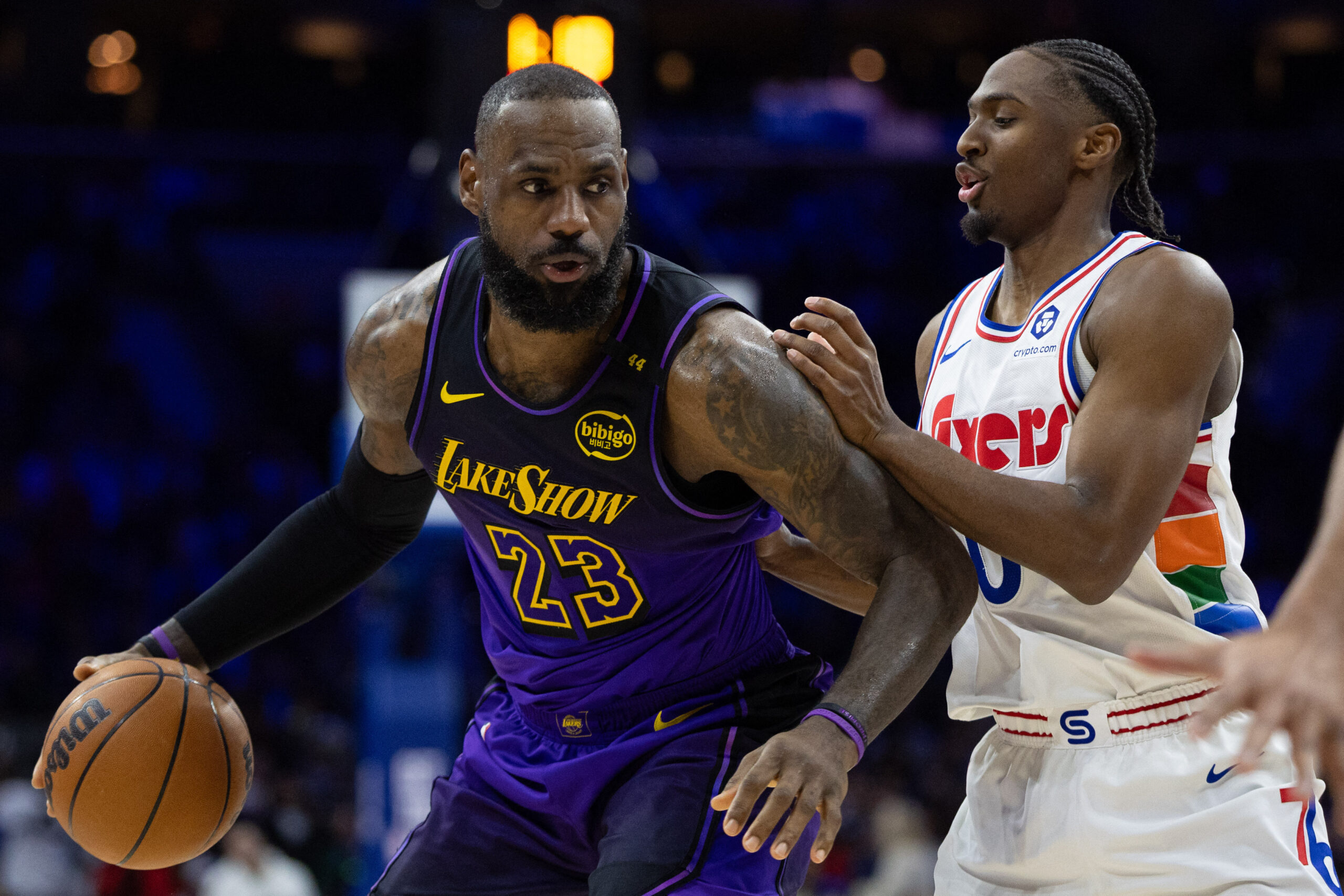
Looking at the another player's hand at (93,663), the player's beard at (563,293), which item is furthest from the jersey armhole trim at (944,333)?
the another player's hand at (93,663)

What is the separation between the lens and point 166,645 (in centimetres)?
335

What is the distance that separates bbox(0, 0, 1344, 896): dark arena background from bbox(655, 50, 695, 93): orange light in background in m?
0.05

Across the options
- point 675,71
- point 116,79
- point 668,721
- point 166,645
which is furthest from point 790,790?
point 675,71

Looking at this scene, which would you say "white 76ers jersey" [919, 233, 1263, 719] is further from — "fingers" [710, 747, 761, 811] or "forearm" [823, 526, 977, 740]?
"fingers" [710, 747, 761, 811]

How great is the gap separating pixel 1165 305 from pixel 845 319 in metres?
0.60

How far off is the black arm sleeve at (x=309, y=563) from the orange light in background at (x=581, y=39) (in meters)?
3.65

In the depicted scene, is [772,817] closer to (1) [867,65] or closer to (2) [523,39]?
(2) [523,39]

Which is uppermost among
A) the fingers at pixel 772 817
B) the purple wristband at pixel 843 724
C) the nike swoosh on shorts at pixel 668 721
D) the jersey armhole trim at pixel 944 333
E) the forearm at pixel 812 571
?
the jersey armhole trim at pixel 944 333

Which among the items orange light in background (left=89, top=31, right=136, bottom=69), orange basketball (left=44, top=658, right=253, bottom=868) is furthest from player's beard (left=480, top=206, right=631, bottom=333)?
orange light in background (left=89, top=31, right=136, bottom=69)

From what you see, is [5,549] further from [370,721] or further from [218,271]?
[370,721]

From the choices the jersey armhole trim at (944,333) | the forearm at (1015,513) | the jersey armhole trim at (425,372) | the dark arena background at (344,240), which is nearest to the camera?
the forearm at (1015,513)

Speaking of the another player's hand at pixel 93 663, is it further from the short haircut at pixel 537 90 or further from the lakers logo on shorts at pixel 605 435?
the short haircut at pixel 537 90

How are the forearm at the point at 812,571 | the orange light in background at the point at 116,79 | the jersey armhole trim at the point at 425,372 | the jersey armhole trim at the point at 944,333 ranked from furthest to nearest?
the orange light in background at the point at 116,79
the forearm at the point at 812,571
the jersey armhole trim at the point at 944,333
the jersey armhole trim at the point at 425,372

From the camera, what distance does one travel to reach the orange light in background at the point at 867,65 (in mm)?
16297
